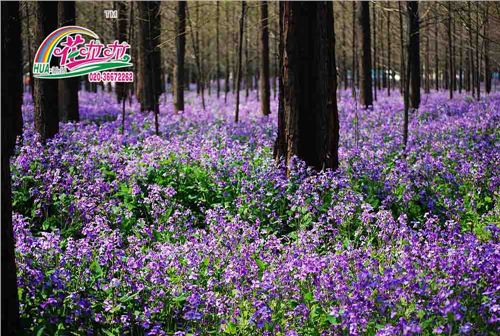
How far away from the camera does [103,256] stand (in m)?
5.23

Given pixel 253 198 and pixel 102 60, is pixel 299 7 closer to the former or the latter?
pixel 253 198

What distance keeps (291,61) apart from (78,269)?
438 cm

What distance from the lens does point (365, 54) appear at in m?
19.2

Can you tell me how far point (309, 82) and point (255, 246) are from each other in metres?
3.43

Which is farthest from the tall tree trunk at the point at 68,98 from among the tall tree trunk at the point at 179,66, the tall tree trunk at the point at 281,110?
the tall tree trunk at the point at 281,110

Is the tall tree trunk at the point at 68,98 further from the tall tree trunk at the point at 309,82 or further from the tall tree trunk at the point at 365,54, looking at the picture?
the tall tree trunk at the point at 365,54

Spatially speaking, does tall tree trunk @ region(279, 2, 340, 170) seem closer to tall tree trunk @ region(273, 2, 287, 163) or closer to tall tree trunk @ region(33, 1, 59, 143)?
tall tree trunk @ region(273, 2, 287, 163)

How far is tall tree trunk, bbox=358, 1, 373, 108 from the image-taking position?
1898 centimetres

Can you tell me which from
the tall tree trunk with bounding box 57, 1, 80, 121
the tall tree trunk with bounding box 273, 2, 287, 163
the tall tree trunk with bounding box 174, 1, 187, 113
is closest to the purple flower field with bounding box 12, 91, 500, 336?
the tall tree trunk with bounding box 273, 2, 287, 163

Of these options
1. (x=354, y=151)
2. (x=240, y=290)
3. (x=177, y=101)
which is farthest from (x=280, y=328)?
(x=177, y=101)

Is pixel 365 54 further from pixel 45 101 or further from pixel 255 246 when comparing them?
pixel 255 246

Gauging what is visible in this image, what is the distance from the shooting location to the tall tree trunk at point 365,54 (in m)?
19.0

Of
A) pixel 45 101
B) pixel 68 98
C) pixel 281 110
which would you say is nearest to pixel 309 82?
pixel 281 110

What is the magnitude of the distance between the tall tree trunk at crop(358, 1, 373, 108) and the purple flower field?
8.80 metres
